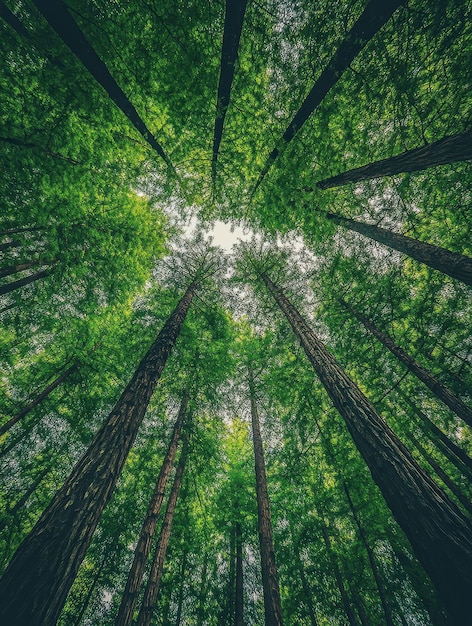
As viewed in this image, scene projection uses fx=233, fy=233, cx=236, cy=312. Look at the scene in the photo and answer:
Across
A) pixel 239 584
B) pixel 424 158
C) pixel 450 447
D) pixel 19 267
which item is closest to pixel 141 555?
pixel 239 584

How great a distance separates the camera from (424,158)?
3.86 meters

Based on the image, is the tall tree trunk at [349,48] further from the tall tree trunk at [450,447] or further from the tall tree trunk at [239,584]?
the tall tree trunk at [239,584]

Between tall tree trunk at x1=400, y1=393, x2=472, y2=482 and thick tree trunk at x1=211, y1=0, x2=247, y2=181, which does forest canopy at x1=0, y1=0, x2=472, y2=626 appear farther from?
tall tree trunk at x1=400, y1=393, x2=472, y2=482

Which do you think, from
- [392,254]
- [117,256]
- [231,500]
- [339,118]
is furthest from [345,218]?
[231,500]

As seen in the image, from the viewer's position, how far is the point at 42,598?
1628mm

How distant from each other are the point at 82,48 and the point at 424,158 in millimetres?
5452

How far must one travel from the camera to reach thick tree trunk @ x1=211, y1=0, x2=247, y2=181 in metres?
2.96

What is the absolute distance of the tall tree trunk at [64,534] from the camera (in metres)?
1.60

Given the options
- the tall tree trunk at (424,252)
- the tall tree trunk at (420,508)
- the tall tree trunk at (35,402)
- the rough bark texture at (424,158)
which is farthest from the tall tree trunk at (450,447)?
the tall tree trunk at (35,402)

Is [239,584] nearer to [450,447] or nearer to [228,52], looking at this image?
[450,447]

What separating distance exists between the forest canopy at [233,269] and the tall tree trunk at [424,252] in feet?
0.17

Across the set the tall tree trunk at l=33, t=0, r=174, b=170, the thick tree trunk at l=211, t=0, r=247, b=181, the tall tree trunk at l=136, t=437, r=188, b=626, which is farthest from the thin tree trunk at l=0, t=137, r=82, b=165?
the tall tree trunk at l=136, t=437, r=188, b=626

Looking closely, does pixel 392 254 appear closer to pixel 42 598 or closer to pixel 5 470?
pixel 42 598

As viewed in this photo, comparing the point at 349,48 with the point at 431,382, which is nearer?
the point at 349,48
